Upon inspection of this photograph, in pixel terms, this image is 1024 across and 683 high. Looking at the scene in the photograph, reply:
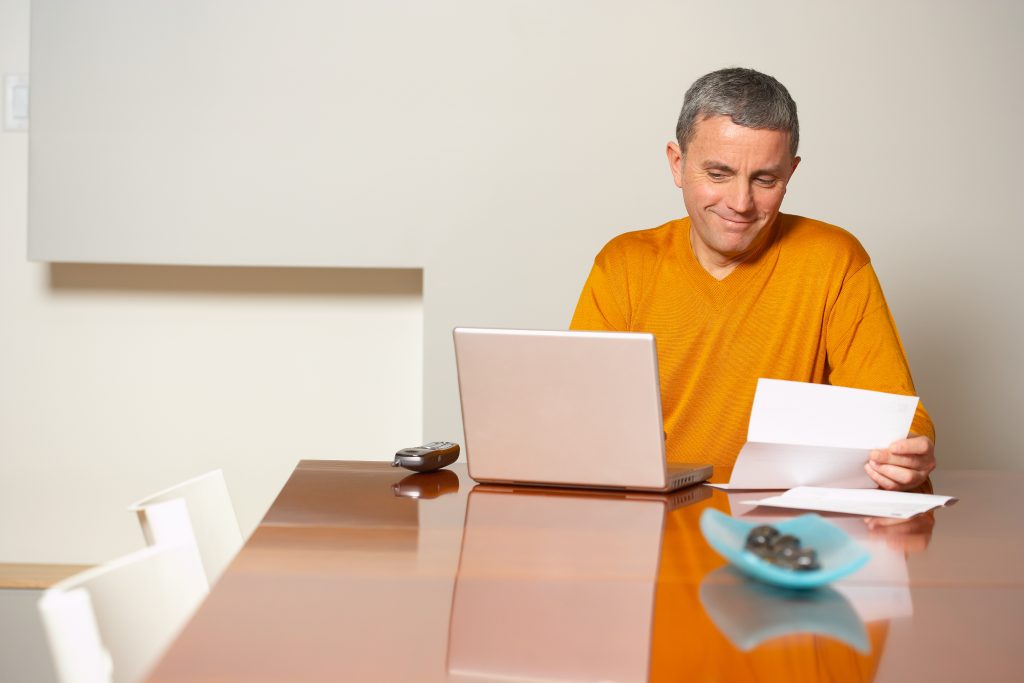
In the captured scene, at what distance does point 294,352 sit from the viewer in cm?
318

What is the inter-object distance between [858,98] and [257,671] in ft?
8.55

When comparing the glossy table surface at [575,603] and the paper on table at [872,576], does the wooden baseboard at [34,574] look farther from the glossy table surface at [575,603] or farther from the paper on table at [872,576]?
the paper on table at [872,576]

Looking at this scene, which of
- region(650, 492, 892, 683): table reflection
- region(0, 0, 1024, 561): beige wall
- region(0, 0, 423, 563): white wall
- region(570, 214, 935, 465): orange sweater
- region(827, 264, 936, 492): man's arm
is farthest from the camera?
region(0, 0, 423, 563): white wall

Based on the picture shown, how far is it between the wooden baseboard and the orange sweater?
1.85m

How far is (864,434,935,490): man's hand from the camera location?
1505 millimetres

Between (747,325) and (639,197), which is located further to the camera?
(639,197)

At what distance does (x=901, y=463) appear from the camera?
4.98 feet

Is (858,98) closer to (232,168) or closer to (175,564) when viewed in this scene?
(232,168)

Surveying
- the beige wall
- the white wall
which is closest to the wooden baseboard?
the white wall

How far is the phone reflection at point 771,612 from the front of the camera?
894mm

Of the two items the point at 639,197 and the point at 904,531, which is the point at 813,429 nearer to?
the point at 904,531

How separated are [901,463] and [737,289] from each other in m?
0.71

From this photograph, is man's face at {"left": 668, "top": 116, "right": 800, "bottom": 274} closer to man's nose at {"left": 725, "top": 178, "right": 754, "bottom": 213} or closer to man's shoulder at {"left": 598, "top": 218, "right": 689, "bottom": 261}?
man's nose at {"left": 725, "top": 178, "right": 754, "bottom": 213}

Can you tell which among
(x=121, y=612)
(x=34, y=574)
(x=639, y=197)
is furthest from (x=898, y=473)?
(x=34, y=574)
